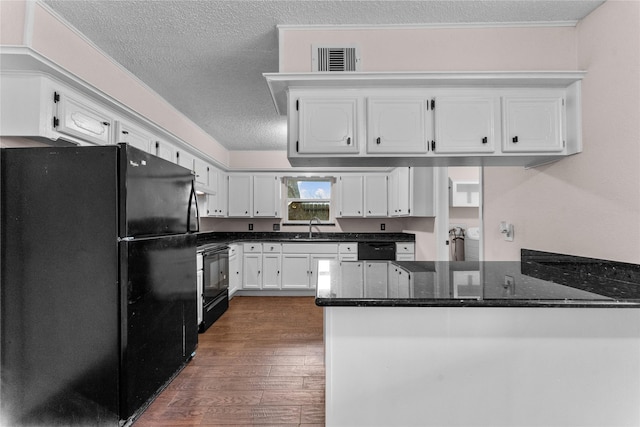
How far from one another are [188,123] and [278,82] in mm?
2382

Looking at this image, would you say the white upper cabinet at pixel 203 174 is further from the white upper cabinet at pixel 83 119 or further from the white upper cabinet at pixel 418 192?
the white upper cabinet at pixel 418 192

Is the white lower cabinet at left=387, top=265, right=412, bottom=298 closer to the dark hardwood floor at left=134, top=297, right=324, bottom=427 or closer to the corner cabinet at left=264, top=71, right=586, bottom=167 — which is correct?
the corner cabinet at left=264, top=71, right=586, bottom=167

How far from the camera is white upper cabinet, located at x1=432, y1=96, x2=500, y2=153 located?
2.15m

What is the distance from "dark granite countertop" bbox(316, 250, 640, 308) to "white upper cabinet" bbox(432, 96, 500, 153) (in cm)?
80

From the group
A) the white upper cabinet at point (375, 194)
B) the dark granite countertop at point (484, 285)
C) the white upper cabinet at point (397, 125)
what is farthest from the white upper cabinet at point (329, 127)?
the white upper cabinet at point (375, 194)

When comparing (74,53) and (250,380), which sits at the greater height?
(74,53)

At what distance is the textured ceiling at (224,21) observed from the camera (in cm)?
198

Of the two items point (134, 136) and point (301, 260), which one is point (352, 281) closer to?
point (134, 136)

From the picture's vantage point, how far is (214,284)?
12.4ft

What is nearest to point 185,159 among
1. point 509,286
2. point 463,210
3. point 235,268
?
point 235,268

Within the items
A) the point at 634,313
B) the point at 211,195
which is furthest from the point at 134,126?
the point at 634,313

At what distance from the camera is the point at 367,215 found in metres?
5.41

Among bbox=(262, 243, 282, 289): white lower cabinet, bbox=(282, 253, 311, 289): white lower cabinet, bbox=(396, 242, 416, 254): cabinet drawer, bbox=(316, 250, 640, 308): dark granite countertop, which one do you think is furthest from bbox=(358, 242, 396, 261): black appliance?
bbox=(316, 250, 640, 308): dark granite countertop

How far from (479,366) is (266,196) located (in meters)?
4.50
